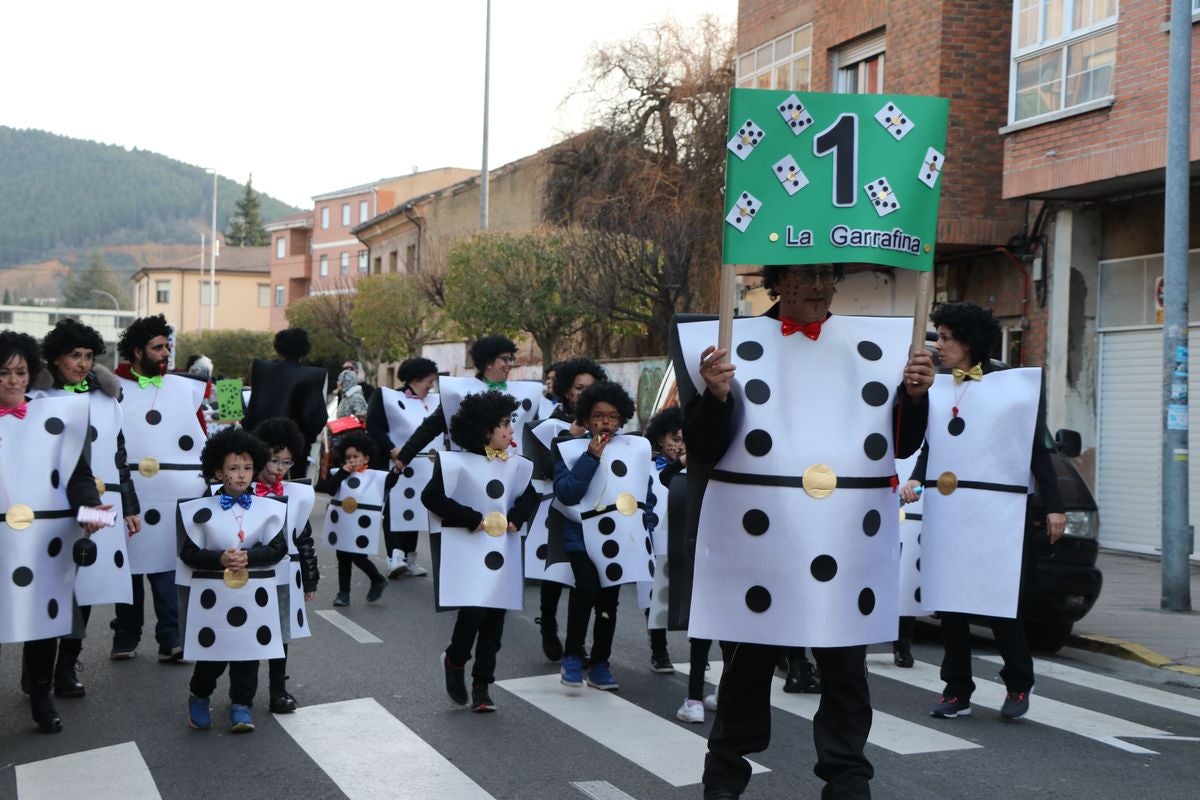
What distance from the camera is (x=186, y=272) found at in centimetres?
11544

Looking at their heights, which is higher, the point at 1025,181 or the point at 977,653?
the point at 1025,181

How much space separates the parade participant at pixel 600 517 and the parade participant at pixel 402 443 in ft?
14.7

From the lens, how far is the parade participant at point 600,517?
28.4 ft

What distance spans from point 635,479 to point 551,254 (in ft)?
78.5

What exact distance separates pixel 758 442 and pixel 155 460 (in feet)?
18.3

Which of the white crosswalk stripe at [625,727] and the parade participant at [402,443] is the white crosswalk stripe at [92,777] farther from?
the parade participant at [402,443]

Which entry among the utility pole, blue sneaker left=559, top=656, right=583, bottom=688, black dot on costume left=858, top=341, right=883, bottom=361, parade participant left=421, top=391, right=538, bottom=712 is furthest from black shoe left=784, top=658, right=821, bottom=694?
the utility pole

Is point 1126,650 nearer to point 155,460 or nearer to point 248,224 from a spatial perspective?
point 155,460

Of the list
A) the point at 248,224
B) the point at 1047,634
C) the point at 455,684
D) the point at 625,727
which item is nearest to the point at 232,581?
the point at 455,684

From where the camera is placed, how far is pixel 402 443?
13.8 metres

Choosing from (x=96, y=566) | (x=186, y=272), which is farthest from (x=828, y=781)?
(x=186, y=272)

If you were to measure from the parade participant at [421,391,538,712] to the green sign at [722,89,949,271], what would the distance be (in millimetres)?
3514

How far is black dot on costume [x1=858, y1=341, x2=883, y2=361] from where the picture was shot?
16.7 feet

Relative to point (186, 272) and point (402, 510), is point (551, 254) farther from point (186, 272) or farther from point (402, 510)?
point (186, 272)
